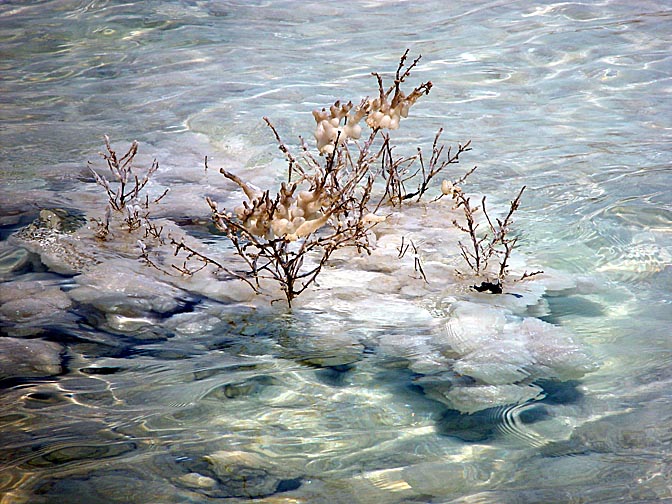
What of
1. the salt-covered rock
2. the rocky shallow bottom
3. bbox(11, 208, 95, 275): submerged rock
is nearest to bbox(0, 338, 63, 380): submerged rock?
the rocky shallow bottom

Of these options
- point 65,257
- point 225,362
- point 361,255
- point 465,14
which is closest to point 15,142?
point 65,257

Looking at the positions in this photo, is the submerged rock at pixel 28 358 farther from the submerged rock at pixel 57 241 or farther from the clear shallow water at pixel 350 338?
the submerged rock at pixel 57 241

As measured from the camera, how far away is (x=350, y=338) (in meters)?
2.83

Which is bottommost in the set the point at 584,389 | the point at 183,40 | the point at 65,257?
the point at 584,389

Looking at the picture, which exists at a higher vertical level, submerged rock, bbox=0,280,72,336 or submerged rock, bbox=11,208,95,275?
submerged rock, bbox=11,208,95,275

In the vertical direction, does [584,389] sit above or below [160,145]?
below

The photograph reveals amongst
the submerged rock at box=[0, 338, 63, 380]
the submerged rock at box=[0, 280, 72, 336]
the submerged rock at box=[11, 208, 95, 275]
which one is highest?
the submerged rock at box=[11, 208, 95, 275]

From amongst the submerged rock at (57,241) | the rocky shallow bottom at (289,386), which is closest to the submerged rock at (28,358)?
the rocky shallow bottom at (289,386)

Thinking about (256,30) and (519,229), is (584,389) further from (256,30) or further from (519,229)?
(256,30)

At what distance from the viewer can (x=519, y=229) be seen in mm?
4027

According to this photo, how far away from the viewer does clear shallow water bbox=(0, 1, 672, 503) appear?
6.49 feet

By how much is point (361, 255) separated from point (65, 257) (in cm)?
138

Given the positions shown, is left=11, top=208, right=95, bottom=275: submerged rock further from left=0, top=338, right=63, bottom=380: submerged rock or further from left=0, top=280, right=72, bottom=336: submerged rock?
left=0, top=338, right=63, bottom=380: submerged rock

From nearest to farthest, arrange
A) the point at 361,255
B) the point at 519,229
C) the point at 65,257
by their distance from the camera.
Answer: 1. the point at 65,257
2. the point at 361,255
3. the point at 519,229
